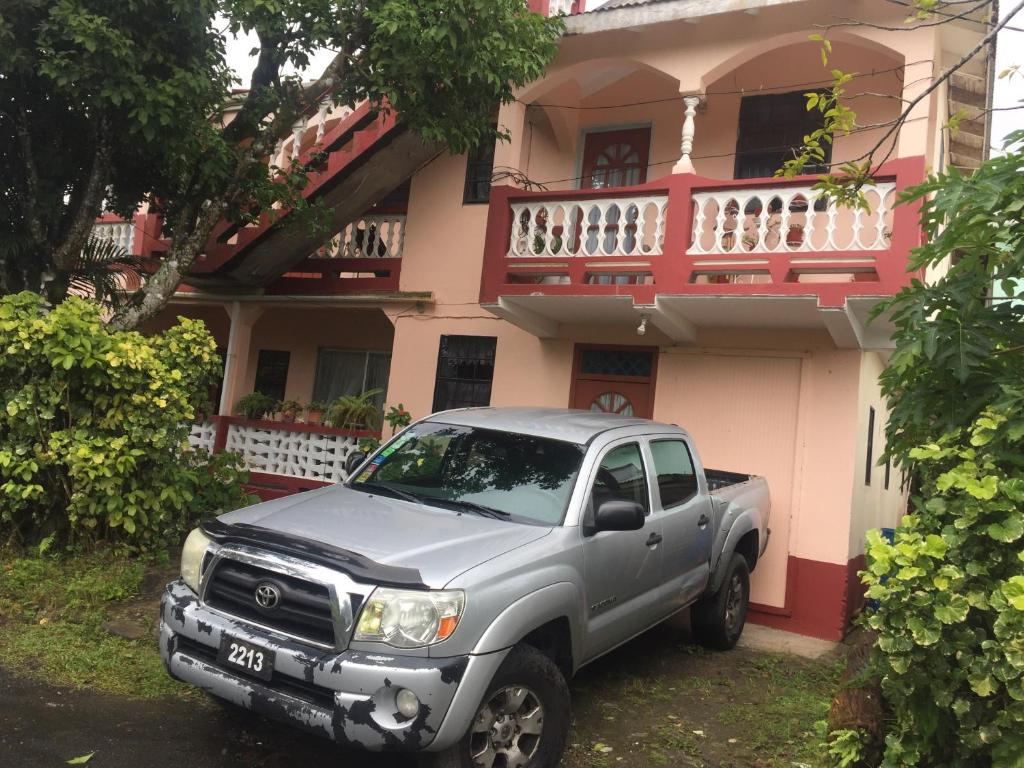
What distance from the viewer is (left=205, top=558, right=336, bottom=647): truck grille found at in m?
3.26

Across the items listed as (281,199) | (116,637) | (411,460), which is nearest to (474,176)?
(281,199)

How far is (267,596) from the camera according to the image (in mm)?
3389

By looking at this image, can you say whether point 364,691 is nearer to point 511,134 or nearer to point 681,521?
point 681,521

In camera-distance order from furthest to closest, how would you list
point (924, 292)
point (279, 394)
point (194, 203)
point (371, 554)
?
point (279, 394), point (194, 203), point (924, 292), point (371, 554)

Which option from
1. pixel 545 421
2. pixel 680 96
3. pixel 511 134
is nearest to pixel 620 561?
pixel 545 421

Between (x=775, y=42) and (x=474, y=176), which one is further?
(x=474, y=176)

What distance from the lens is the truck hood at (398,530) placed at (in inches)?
132

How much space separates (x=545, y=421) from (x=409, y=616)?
1965 mm

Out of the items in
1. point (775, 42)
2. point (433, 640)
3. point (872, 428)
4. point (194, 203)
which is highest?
point (775, 42)

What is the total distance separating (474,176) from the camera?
10.1 metres

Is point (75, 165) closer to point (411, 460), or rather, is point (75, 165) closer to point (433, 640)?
point (411, 460)

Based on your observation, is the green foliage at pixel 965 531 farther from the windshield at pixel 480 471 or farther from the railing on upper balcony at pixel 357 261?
the railing on upper balcony at pixel 357 261

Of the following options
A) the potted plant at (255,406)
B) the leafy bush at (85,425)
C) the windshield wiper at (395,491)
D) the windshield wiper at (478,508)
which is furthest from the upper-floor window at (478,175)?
the windshield wiper at (478,508)

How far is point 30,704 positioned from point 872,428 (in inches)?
324
